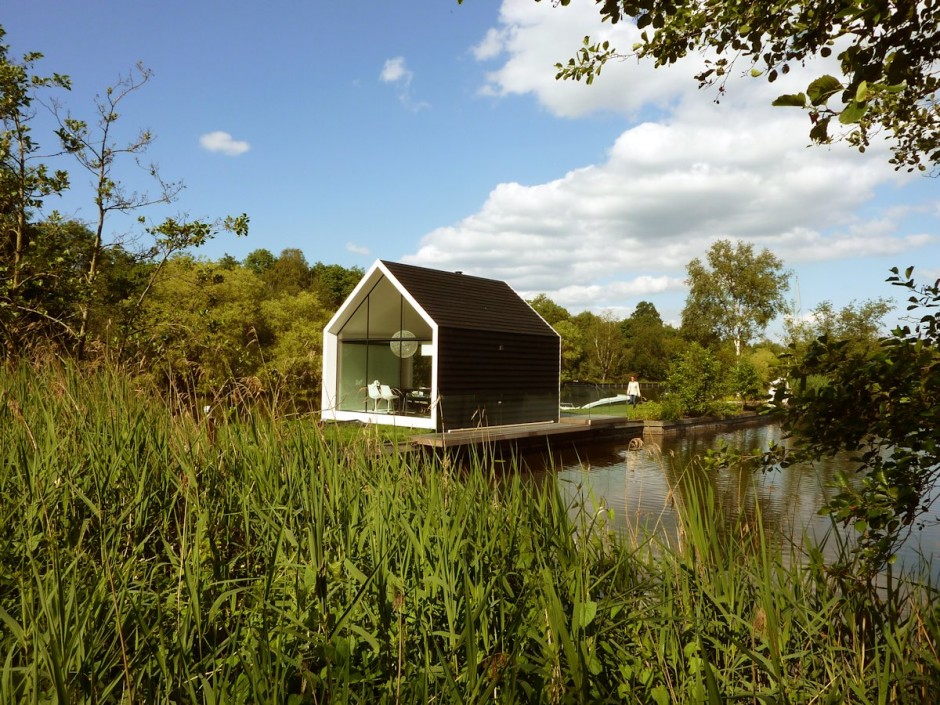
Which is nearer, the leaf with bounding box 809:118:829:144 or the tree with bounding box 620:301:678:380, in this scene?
the leaf with bounding box 809:118:829:144

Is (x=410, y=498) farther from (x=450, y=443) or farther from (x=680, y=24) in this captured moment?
(x=450, y=443)

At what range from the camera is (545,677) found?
1889 millimetres

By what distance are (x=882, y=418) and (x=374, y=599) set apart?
1.77m

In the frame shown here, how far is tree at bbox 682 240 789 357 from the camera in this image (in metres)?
39.5

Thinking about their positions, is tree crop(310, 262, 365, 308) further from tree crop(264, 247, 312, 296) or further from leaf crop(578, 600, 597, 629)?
leaf crop(578, 600, 597, 629)

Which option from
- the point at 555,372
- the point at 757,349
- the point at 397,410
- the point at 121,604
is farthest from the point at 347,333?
the point at 757,349

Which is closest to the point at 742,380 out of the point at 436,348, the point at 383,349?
the point at 383,349

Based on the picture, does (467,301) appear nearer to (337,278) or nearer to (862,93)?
(862,93)

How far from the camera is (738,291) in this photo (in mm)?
39844

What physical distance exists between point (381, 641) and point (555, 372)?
1705 centimetres

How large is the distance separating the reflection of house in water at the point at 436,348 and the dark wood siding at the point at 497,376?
3 centimetres

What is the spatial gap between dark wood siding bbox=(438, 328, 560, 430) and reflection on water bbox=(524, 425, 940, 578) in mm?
2475

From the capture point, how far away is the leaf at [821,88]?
5.17 feet

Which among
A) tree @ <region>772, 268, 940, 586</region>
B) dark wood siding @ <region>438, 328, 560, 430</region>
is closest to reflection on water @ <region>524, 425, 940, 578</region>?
tree @ <region>772, 268, 940, 586</region>
